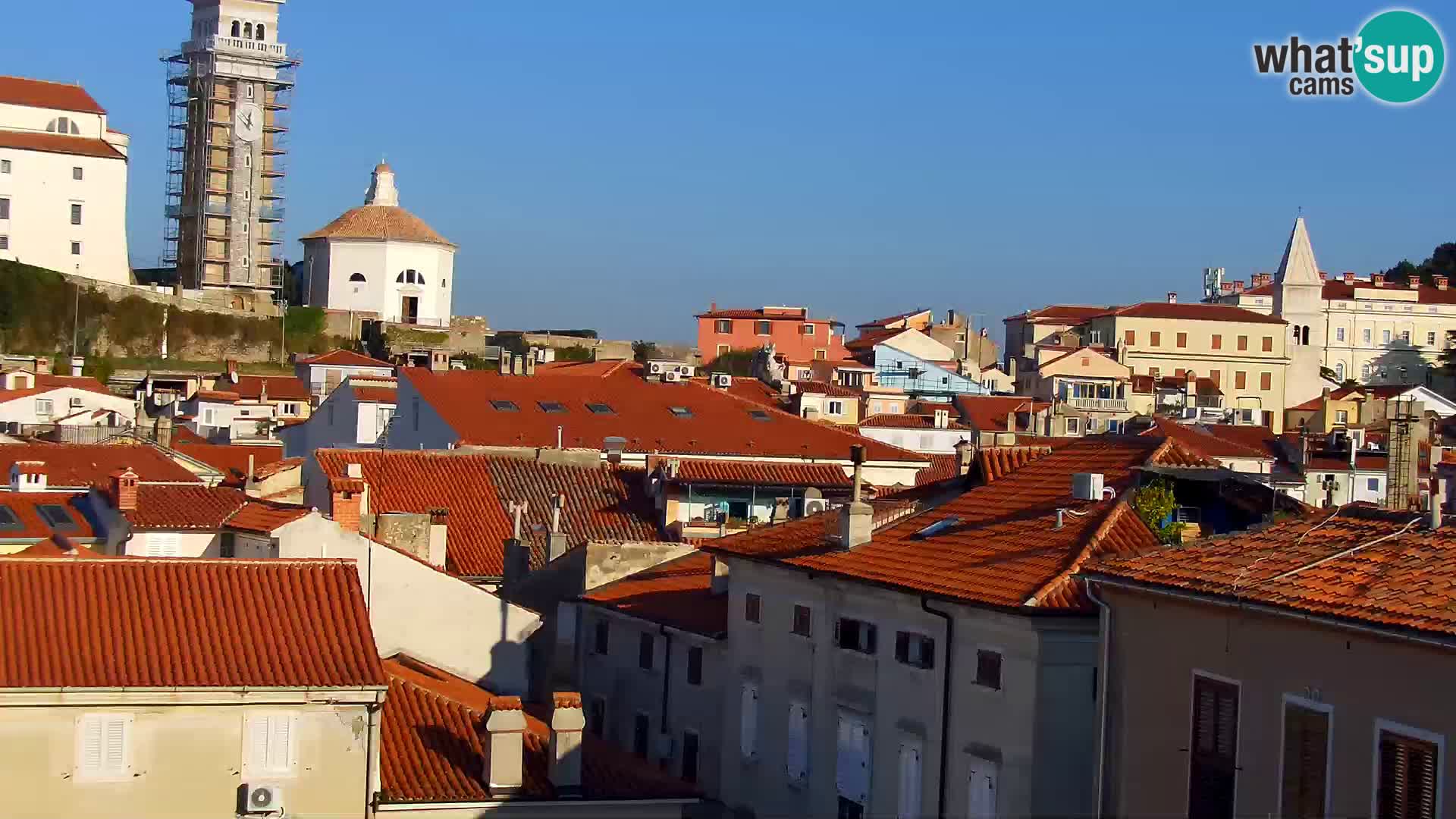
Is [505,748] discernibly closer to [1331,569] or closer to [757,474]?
[1331,569]

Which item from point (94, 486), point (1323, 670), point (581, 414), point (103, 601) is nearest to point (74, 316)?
point (581, 414)

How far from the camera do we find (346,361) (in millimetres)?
84375

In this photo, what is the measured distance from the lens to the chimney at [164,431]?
198 ft

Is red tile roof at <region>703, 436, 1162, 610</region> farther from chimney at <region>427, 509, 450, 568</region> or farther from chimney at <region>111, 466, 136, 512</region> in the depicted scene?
chimney at <region>111, 466, 136, 512</region>

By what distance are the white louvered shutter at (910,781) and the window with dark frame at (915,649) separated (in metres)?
0.72

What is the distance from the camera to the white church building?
97000 mm

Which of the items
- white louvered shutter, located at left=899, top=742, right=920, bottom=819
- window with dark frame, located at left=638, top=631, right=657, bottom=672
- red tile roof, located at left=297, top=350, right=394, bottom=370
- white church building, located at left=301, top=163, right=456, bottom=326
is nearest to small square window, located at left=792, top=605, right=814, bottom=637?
white louvered shutter, located at left=899, top=742, right=920, bottom=819

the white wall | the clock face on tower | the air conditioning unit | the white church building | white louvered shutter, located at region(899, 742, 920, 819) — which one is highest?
the clock face on tower

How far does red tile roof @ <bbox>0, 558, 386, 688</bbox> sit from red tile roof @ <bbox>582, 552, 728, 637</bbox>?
5814 millimetres

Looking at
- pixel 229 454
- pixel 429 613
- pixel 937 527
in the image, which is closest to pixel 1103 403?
pixel 229 454

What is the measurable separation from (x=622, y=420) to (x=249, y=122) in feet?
186

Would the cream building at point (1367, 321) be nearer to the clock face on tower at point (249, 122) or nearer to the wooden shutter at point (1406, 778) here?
the clock face on tower at point (249, 122)

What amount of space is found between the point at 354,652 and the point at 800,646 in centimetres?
481

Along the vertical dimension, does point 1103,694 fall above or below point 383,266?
below
